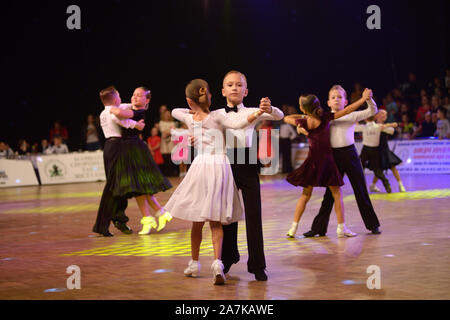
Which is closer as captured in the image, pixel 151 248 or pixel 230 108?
pixel 230 108

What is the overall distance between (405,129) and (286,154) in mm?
3554

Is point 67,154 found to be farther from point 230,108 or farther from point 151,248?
point 230,108

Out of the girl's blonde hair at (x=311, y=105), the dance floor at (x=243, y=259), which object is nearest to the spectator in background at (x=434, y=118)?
the dance floor at (x=243, y=259)

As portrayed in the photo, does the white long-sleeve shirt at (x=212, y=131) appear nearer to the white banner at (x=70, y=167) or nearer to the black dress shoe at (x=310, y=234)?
the black dress shoe at (x=310, y=234)

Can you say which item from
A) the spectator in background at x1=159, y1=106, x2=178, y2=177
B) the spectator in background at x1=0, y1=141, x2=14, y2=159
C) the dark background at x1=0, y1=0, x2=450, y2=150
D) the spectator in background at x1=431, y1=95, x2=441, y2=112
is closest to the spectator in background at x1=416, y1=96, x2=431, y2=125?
the spectator in background at x1=431, y1=95, x2=441, y2=112

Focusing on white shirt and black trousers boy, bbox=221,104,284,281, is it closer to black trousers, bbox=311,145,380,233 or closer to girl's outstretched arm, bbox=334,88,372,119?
girl's outstretched arm, bbox=334,88,372,119

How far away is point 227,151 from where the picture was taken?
210 inches

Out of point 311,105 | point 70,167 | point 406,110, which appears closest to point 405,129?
point 406,110

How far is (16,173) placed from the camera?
17906 millimetres

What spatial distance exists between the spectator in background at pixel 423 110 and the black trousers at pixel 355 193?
10974 millimetres

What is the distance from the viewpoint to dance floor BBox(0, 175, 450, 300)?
4.80 meters

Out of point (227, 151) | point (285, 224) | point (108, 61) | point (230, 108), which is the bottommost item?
point (285, 224)

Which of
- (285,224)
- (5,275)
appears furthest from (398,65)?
(5,275)
